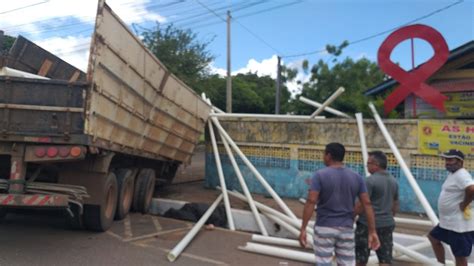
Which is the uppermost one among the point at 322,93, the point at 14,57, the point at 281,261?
the point at 322,93

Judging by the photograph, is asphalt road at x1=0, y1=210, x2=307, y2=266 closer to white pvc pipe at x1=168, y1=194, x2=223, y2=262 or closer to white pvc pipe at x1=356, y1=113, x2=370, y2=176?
white pvc pipe at x1=168, y1=194, x2=223, y2=262

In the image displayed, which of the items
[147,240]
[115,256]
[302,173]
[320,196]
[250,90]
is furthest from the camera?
[250,90]

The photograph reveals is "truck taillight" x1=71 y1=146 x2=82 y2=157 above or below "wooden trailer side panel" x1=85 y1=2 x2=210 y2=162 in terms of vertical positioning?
below

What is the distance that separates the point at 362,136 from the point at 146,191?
4.39 meters

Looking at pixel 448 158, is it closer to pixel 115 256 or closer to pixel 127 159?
pixel 115 256

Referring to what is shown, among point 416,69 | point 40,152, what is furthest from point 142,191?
point 416,69

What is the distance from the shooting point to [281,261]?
6.43 m

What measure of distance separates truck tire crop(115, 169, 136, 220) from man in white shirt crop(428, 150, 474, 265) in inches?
204

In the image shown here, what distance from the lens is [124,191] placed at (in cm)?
852

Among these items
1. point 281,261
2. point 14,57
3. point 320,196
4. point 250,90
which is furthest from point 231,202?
point 250,90

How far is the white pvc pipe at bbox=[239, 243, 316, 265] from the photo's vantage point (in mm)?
6324

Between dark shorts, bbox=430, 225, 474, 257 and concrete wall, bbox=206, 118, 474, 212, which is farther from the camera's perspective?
concrete wall, bbox=206, 118, 474, 212

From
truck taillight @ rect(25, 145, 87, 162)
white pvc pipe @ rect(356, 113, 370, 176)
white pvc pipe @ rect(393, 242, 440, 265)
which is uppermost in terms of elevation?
white pvc pipe @ rect(356, 113, 370, 176)

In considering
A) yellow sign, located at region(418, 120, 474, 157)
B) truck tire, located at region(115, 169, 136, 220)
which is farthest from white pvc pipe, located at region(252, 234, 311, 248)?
yellow sign, located at region(418, 120, 474, 157)
